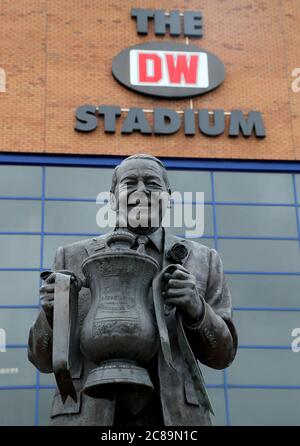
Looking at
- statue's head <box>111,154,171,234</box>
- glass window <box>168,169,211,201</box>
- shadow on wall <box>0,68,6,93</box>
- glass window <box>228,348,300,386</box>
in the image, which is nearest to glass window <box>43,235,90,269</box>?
glass window <box>168,169,211,201</box>

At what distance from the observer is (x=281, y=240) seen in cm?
2511

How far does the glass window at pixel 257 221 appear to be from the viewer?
25.0m

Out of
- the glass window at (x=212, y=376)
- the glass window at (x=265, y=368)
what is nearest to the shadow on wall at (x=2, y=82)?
the glass window at (x=212, y=376)

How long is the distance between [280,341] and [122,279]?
60.2 feet

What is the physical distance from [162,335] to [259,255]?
1931 centimetres

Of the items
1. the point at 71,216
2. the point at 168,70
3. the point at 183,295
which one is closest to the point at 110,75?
the point at 168,70

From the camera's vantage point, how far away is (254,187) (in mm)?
25656

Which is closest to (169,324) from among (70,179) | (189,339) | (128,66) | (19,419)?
(189,339)

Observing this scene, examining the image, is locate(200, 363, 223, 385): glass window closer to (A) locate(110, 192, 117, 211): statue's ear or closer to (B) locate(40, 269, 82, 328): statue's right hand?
(A) locate(110, 192, 117, 211): statue's ear

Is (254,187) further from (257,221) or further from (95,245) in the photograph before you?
(95,245)

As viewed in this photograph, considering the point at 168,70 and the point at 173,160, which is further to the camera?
the point at 168,70

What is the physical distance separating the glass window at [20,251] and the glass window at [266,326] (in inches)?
215

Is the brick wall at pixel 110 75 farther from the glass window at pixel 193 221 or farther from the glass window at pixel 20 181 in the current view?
the glass window at pixel 193 221

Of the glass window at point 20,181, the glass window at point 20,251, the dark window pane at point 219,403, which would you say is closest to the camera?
the dark window pane at point 219,403
